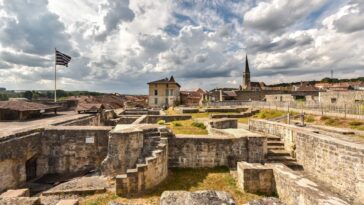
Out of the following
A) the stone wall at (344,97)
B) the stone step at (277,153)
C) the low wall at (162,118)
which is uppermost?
the stone wall at (344,97)

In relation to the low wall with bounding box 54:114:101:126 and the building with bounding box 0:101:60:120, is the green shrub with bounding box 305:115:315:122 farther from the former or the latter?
the building with bounding box 0:101:60:120

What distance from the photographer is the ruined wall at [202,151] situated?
9664 millimetres

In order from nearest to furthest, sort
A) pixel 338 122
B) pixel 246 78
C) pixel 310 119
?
pixel 338 122 < pixel 310 119 < pixel 246 78

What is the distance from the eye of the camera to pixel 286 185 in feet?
22.2

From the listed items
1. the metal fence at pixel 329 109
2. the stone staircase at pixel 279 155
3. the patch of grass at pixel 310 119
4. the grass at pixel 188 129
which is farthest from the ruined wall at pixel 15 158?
the metal fence at pixel 329 109

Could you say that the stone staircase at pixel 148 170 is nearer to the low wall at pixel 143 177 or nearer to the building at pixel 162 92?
the low wall at pixel 143 177

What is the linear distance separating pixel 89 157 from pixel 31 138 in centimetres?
307

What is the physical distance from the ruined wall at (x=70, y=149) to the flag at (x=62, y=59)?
1851cm

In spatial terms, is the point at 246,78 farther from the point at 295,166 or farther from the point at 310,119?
the point at 295,166

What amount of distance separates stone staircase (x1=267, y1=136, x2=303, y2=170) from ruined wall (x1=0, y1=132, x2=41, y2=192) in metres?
12.0

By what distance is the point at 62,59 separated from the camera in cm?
2667

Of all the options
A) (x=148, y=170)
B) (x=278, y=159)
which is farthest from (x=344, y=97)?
(x=148, y=170)

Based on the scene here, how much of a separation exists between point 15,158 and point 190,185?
8.39m

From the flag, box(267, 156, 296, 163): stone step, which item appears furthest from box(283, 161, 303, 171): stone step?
the flag
